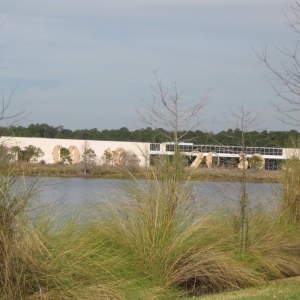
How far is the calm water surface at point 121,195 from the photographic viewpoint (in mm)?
8359

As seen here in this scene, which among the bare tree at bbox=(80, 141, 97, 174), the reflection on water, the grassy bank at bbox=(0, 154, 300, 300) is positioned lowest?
the grassy bank at bbox=(0, 154, 300, 300)

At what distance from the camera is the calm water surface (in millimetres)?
8359

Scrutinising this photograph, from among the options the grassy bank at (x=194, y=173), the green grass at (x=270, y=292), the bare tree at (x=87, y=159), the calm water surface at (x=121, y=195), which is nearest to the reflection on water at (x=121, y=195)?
the calm water surface at (x=121, y=195)

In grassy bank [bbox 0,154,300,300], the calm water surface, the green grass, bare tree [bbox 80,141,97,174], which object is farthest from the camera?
bare tree [bbox 80,141,97,174]

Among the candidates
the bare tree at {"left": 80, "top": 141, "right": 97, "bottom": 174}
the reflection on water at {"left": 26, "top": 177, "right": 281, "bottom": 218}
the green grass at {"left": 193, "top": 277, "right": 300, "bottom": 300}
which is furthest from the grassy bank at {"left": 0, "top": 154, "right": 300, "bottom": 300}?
the bare tree at {"left": 80, "top": 141, "right": 97, "bottom": 174}

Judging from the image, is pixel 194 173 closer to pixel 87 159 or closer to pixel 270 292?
pixel 270 292

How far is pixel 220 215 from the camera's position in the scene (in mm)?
10625

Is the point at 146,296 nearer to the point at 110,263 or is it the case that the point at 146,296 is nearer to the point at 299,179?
the point at 110,263

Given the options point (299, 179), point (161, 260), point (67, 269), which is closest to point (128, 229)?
point (161, 260)

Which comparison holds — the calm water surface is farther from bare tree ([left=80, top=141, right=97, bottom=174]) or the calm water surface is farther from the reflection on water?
bare tree ([left=80, top=141, right=97, bottom=174])

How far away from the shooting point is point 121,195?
359 inches

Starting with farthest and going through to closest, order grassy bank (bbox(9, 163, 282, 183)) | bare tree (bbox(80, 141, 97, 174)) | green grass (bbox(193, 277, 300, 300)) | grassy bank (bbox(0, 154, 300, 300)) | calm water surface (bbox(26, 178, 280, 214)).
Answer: bare tree (bbox(80, 141, 97, 174)), calm water surface (bbox(26, 178, 280, 214)), green grass (bbox(193, 277, 300, 300)), grassy bank (bbox(9, 163, 282, 183)), grassy bank (bbox(0, 154, 300, 300))

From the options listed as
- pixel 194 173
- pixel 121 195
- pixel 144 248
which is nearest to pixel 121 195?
pixel 121 195

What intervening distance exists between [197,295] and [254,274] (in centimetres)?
127
